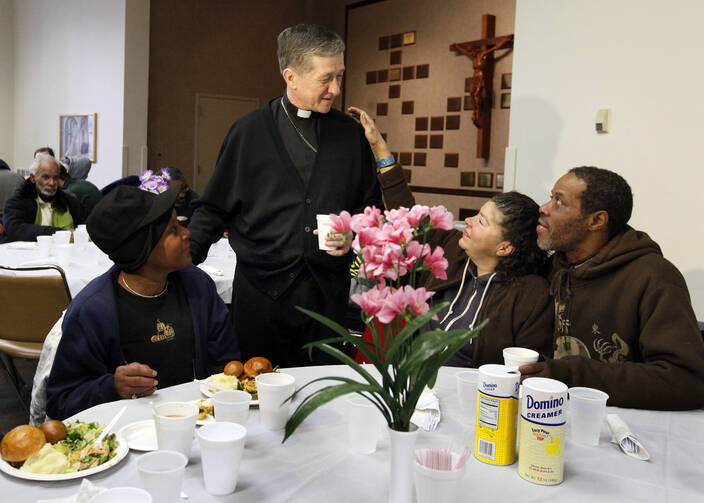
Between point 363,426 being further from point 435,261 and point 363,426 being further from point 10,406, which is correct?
point 10,406

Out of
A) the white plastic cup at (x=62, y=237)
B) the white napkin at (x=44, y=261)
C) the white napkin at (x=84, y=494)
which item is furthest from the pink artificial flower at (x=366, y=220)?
the white plastic cup at (x=62, y=237)

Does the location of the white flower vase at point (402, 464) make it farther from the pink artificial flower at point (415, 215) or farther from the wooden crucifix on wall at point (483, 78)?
the wooden crucifix on wall at point (483, 78)

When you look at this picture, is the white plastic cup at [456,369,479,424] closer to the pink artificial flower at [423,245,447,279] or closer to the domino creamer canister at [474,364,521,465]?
the domino creamer canister at [474,364,521,465]

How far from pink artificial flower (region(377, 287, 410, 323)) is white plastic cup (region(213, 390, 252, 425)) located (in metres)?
0.45

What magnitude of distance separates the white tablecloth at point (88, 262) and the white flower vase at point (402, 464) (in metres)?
2.35

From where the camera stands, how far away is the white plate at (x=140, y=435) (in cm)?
128

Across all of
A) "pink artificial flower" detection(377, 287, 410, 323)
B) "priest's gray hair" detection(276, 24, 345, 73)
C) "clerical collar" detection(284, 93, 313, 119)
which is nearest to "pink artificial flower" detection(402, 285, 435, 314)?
"pink artificial flower" detection(377, 287, 410, 323)

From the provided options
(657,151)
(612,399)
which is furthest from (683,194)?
(612,399)

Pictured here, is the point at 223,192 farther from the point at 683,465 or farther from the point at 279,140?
the point at 683,465

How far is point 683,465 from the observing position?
133cm

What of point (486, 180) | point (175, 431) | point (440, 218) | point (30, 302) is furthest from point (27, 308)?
point (486, 180)

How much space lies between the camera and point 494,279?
2.23 m

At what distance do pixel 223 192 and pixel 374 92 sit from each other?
6.42 metres

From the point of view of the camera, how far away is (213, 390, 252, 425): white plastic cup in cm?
133
